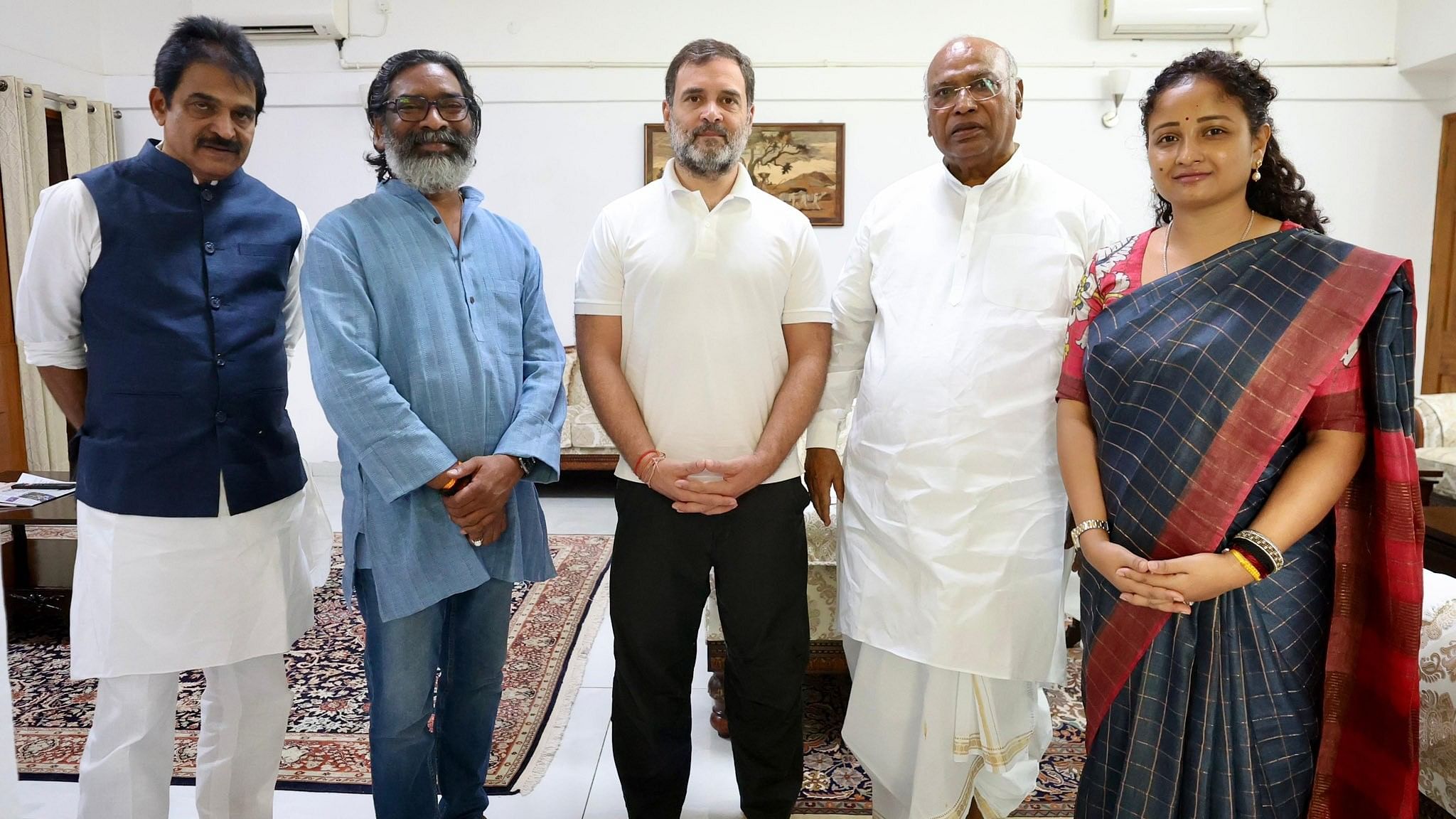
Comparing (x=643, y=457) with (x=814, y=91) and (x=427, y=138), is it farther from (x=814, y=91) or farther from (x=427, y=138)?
(x=814, y=91)

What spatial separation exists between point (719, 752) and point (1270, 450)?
160 cm

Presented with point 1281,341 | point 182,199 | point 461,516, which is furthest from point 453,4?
point 1281,341

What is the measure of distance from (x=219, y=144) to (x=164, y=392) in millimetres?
474

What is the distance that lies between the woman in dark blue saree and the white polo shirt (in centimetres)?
66

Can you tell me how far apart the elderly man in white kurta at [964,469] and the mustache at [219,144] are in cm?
129

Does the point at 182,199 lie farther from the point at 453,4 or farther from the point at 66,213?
the point at 453,4

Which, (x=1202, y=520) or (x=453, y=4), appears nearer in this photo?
(x=1202, y=520)

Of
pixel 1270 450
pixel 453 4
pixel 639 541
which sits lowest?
pixel 639 541

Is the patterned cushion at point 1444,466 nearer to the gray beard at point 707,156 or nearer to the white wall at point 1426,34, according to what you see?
the white wall at point 1426,34

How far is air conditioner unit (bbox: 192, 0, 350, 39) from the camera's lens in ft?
18.5

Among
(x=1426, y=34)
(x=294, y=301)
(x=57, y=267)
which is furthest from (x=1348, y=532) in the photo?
(x=1426, y=34)

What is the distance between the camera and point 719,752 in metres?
A: 2.43

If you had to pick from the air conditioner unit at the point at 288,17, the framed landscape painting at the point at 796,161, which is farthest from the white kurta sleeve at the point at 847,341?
the air conditioner unit at the point at 288,17

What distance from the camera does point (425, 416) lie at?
5.72ft
